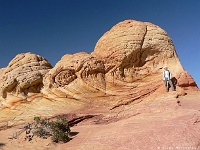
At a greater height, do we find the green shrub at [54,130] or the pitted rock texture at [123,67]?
the pitted rock texture at [123,67]

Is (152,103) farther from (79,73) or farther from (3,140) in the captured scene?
(3,140)

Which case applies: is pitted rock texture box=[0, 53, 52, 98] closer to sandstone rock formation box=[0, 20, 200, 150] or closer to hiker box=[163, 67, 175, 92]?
sandstone rock formation box=[0, 20, 200, 150]

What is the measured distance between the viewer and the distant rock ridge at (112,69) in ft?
54.4

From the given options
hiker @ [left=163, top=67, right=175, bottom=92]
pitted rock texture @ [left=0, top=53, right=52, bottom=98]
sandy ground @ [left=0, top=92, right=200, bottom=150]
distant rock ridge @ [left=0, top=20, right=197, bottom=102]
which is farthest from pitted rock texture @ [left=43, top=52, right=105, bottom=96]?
hiker @ [left=163, top=67, right=175, bottom=92]

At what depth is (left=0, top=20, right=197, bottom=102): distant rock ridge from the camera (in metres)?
16.6

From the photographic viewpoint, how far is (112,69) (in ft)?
56.1

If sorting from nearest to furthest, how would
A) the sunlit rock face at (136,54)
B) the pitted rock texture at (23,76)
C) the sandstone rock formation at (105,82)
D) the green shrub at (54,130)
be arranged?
1. the green shrub at (54,130)
2. the sandstone rock formation at (105,82)
3. the sunlit rock face at (136,54)
4. the pitted rock texture at (23,76)

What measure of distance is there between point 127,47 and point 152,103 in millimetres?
4230

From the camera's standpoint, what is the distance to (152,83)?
16.7 meters

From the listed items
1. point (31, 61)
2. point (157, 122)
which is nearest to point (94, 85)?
point (31, 61)

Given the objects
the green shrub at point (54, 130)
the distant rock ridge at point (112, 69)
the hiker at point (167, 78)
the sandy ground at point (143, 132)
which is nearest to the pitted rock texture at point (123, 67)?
the distant rock ridge at point (112, 69)

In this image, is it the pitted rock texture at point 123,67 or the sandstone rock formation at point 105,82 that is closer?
the sandstone rock formation at point 105,82

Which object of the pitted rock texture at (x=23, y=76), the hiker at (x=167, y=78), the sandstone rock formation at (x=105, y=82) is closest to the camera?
the sandstone rock formation at (x=105, y=82)

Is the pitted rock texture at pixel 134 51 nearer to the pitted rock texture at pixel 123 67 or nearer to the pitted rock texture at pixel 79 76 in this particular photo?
the pitted rock texture at pixel 123 67
